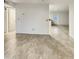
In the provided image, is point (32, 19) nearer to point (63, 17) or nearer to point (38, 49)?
point (38, 49)

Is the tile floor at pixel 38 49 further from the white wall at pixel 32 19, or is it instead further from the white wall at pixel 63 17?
the white wall at pixel 63 17

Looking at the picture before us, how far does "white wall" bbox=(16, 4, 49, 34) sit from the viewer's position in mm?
9938

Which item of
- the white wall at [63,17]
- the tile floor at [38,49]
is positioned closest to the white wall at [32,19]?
the tile floor at [38,49]

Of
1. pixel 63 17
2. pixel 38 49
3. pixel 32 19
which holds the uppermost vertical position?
pixel 63 17

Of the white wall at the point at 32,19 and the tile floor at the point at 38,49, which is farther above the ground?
the white wall at the point at 32,19

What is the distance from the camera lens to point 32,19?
10055mm

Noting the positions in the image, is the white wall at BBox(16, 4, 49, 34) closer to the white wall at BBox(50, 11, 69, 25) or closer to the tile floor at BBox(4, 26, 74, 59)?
the tile floor at BBox(4, 26, 74, 59)

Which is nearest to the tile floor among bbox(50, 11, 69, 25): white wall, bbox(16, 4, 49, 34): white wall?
bbox(16, 4, 49, 34): white wall

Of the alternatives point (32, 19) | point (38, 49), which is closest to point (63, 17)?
point (32, 19)

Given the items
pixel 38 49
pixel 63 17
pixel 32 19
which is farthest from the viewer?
pixel 63 17

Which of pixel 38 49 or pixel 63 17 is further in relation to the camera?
pixel 63 17

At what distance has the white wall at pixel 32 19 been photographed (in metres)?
9.94
